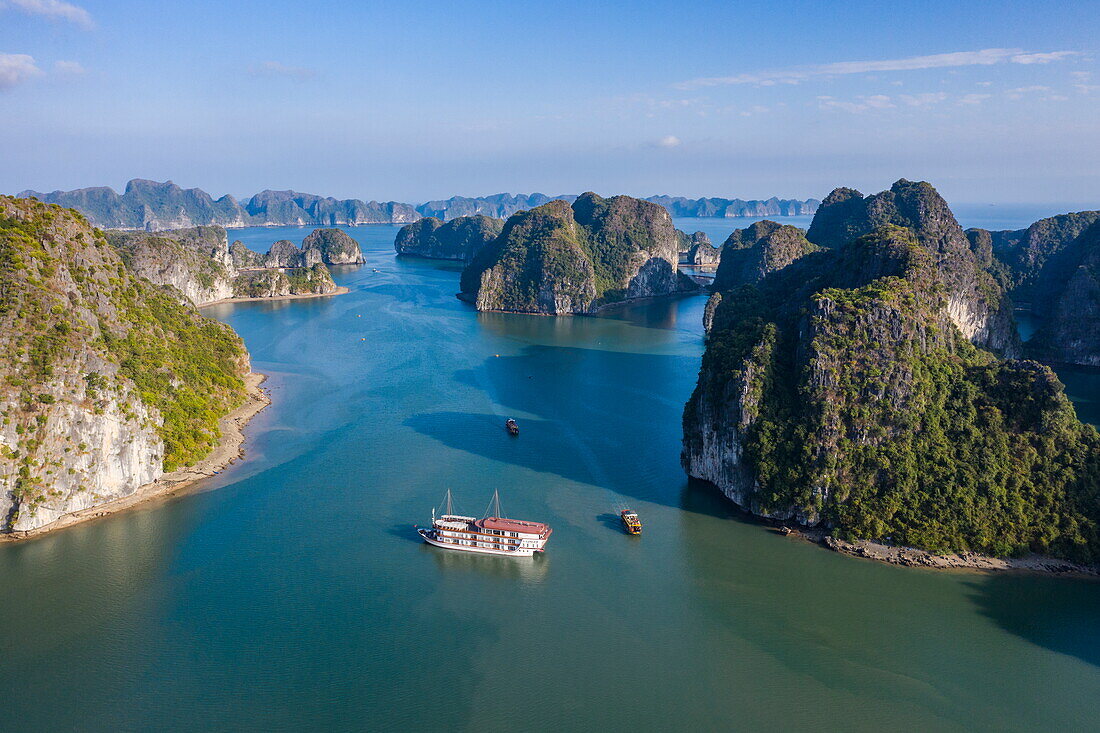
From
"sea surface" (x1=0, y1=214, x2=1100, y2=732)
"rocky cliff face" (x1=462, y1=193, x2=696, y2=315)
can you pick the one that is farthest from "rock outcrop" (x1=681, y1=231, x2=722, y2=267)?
"sea surface" (x1=0, y1=214, x2=1100, y2=732)

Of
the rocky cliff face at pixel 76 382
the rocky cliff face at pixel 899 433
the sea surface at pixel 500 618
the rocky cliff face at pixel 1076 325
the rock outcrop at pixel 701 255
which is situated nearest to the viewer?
the sea surface at pixel 500 618

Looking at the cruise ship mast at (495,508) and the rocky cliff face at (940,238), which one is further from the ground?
the rocky cliff face at (940,238)

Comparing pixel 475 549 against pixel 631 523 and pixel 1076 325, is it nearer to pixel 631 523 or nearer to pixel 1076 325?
pixel 631 523

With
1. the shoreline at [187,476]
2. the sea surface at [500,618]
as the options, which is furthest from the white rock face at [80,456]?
the sea surface at [500,618]

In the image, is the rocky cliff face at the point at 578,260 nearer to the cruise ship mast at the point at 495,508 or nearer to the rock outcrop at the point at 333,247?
the rock outcrop at the point at 333,247

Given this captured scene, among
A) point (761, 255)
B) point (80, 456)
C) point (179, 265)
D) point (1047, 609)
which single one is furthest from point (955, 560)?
point (179, 265)

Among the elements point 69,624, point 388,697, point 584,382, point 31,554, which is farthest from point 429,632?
point 584,382
